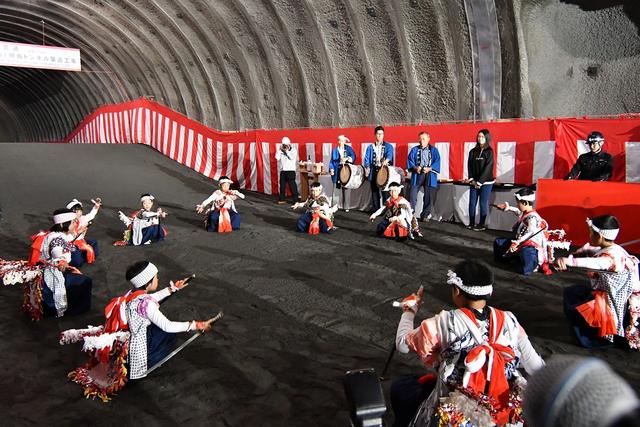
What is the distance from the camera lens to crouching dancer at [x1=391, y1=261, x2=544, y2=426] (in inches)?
85.9

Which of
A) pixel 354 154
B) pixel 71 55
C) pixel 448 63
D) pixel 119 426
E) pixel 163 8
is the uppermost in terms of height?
pixel 163 8

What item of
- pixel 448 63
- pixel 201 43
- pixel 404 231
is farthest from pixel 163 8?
pixel 404 231

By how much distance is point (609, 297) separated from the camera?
383cm

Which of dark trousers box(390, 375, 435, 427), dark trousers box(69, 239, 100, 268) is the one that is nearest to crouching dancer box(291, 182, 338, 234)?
dark trousers box(69, 239, 100, 268)

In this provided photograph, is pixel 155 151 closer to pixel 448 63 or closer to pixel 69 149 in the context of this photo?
pixel 69 149

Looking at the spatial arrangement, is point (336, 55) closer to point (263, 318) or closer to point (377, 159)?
point (377, 159)

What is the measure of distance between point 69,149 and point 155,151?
3192 millimetres

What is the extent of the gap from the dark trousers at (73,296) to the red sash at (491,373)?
13.5 ft

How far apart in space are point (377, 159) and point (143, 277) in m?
7.21

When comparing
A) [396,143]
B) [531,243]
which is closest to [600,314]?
[531,243]

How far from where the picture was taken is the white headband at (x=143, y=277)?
3465mm

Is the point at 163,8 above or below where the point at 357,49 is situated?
above

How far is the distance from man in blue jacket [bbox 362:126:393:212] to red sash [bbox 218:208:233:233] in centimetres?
332

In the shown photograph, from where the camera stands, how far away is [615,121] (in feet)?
23.9
